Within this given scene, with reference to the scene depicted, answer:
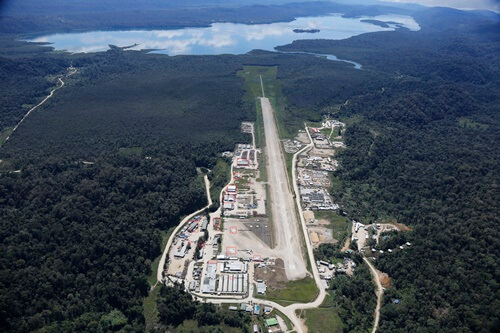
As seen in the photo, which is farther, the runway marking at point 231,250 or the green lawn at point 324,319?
the runway marking at point 231,250

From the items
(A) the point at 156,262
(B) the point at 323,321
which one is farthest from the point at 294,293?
(A) the point at 156,262

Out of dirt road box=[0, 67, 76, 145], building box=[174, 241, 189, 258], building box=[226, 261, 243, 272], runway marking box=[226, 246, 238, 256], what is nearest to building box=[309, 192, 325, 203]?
runway marking box=[226, 246, 238, 256]

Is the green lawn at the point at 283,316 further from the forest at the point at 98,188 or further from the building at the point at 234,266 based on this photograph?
the forest at the point at 98,188

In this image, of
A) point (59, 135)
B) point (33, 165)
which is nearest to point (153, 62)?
point (59, 135)

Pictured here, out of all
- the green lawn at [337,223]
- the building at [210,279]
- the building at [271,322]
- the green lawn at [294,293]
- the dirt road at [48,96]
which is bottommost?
the building at [271,322]

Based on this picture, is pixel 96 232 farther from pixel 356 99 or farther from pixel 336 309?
pixel 356 99

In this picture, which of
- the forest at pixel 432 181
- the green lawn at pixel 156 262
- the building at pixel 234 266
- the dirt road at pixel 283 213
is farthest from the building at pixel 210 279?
the forest at pixel 432 181

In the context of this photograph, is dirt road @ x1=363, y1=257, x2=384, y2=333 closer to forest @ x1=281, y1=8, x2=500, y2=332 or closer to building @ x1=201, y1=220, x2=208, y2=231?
forest @ x1=281, y1=8, x2=500, y2=332

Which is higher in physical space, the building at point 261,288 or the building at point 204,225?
the building at point 204,225

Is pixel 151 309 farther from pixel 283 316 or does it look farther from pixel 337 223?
pixel 337 223
